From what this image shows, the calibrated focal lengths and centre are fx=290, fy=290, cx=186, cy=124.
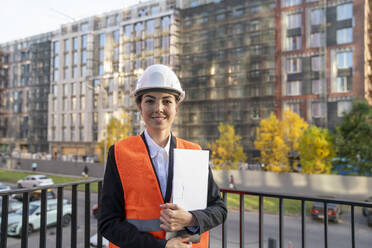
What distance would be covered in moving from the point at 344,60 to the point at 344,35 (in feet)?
7.95

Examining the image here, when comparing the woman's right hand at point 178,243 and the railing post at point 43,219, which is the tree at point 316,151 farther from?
the woman's right hand at point 178,243

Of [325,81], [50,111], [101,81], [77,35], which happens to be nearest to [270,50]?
[325,81]

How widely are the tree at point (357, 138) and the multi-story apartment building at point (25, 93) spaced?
148 ft

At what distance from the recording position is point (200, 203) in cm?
167

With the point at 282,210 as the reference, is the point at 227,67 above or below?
above

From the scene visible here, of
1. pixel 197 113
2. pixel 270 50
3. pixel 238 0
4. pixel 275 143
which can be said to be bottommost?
pixel 275 143

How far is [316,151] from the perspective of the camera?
21.3m

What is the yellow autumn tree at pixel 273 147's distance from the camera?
23.0 m

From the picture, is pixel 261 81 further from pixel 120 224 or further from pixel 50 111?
pixel 50 111

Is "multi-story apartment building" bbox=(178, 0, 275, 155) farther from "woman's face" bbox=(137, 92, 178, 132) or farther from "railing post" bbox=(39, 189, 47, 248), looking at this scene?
"woman's face" bbox=(137, 92, 178, 132)

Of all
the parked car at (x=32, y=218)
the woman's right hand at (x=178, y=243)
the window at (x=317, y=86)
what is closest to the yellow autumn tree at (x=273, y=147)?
the window at (x=317, y=86)

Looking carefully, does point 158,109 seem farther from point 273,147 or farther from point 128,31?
point 128,31

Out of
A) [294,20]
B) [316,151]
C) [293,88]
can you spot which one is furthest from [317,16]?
[316,151]

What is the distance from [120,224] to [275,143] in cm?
2288
